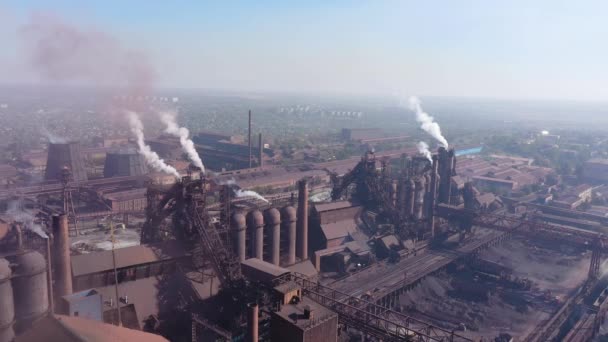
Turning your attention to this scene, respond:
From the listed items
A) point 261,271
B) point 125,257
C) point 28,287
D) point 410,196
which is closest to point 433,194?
point 410,196

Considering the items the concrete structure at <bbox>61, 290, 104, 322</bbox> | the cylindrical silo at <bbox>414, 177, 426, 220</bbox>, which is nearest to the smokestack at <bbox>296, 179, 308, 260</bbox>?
the cylindrical silo at <bbox>414, 177, 426, 220</bbox>

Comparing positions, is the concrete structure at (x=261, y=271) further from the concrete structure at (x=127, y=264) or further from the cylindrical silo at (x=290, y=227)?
the cylindrical silo at (x=290, y=227)

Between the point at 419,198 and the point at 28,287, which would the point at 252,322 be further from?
the point at 419,198

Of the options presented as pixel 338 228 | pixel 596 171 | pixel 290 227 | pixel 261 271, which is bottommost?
pixel 596 171

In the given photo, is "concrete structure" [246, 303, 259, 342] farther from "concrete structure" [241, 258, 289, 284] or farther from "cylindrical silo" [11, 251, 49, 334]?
"cylindrical silo" [11, 251, 49, 334]

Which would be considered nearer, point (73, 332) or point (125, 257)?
point (73, 332)

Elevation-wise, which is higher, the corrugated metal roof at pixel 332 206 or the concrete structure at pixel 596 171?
the corrugated metal roof at pixel 332 206

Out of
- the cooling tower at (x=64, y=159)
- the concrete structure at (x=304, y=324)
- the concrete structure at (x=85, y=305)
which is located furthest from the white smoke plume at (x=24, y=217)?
the cooling tower at (x=64, y=159)
